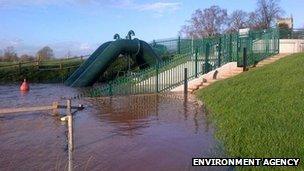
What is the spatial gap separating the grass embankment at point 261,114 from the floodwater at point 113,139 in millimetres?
418

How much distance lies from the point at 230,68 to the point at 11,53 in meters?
43.7

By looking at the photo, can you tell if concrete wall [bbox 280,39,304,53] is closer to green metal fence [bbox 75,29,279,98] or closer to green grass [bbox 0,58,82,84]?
green metal fence [bbox 75,29,279,98]

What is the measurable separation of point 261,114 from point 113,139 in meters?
3.31

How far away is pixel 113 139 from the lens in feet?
33.3

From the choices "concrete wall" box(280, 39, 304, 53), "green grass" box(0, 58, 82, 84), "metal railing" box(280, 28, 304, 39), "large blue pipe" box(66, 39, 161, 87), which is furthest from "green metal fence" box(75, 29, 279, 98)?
"green grass" box(0, 58, 82, 84)

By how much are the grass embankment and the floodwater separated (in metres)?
0.42

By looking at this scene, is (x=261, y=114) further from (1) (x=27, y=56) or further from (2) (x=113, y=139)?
(1) (x=27, y=56)

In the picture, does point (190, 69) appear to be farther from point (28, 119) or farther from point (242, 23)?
point (242, 23)

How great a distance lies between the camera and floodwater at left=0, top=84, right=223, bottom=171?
815 cm

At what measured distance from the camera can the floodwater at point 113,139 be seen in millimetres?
8148

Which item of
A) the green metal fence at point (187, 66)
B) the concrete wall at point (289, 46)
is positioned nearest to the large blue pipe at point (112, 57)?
the green metal fence at point (187, 66)

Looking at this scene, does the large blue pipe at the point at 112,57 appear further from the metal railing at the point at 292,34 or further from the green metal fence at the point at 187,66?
the metal railing at the point at 292,34

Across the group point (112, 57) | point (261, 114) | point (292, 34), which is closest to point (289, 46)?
point (292, 34)

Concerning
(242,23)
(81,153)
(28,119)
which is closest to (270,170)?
(81,153)
